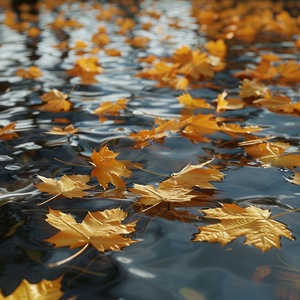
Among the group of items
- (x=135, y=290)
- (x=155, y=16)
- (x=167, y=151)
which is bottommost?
(x=155, y=16)

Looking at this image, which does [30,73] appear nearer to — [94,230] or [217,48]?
[217,48]

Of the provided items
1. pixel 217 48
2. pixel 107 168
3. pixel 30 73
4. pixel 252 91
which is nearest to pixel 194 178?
pixel 107 168

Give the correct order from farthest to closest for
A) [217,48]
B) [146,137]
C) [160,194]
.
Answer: [217,48] < [146,137] < [160,194]

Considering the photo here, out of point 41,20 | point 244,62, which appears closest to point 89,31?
point 41,20

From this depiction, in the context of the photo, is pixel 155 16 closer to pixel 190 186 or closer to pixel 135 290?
pixel 190 186

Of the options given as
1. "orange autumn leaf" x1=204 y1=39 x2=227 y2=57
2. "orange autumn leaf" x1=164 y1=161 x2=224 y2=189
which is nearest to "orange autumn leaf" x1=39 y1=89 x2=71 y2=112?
"orange autumn leaf" x1=164 y1=161 x2=224 y2=189

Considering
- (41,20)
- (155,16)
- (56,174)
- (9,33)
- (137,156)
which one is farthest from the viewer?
(155,16)
